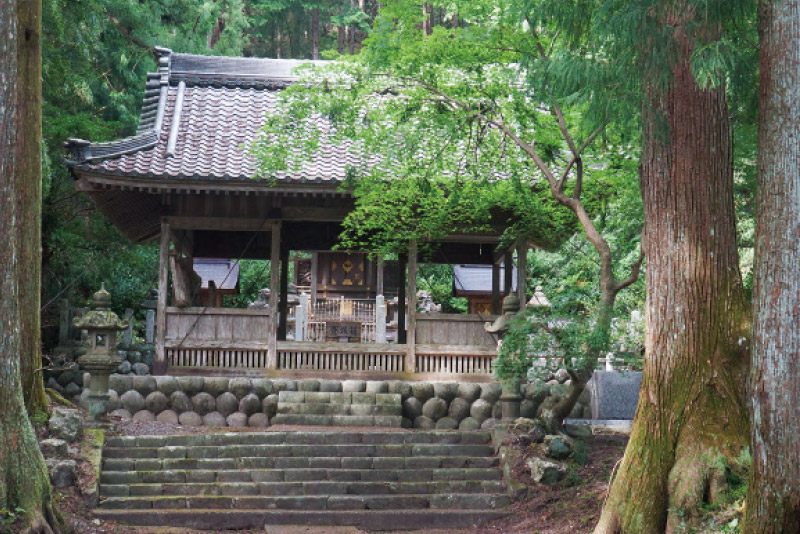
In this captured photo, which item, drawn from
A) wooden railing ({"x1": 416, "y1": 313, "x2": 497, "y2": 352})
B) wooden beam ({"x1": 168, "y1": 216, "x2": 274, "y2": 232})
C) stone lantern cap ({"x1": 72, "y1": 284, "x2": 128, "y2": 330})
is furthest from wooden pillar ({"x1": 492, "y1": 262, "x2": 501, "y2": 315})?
stone lantern cap ({"x1": 72, "y1": 284, "x2": 128, "y2": 330})

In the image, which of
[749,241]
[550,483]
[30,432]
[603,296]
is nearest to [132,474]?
[30,432]

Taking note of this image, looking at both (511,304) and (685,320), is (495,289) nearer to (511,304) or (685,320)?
(511,304)

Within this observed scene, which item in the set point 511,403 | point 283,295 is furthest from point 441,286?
point 511,403

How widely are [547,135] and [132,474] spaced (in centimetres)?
652

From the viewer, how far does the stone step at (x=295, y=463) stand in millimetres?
10344

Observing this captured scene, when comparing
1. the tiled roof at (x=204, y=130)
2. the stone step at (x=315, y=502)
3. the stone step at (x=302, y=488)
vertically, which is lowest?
the stone step at (x=315, y=502)

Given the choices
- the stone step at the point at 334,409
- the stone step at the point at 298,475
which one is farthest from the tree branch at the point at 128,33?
the stone step at the point at 298,475

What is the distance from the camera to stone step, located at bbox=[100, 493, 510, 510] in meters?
9.53

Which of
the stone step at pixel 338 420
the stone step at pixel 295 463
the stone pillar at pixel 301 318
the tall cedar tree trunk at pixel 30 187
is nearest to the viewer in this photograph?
the tall cedar tree trunk at pixel 30 187

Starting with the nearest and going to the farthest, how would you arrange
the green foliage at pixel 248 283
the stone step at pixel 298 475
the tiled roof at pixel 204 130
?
the stone step at pixel 298 475 < the tiled roof at pixel 204 130 < the green foliage at pixel 248 283

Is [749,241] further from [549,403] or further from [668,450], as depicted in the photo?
[668,450]

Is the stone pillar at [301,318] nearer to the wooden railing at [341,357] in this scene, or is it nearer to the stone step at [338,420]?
the wooden railing at [341,357]

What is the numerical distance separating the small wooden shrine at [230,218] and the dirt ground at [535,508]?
3664 mm

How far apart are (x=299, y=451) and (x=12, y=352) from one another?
4702 mm
